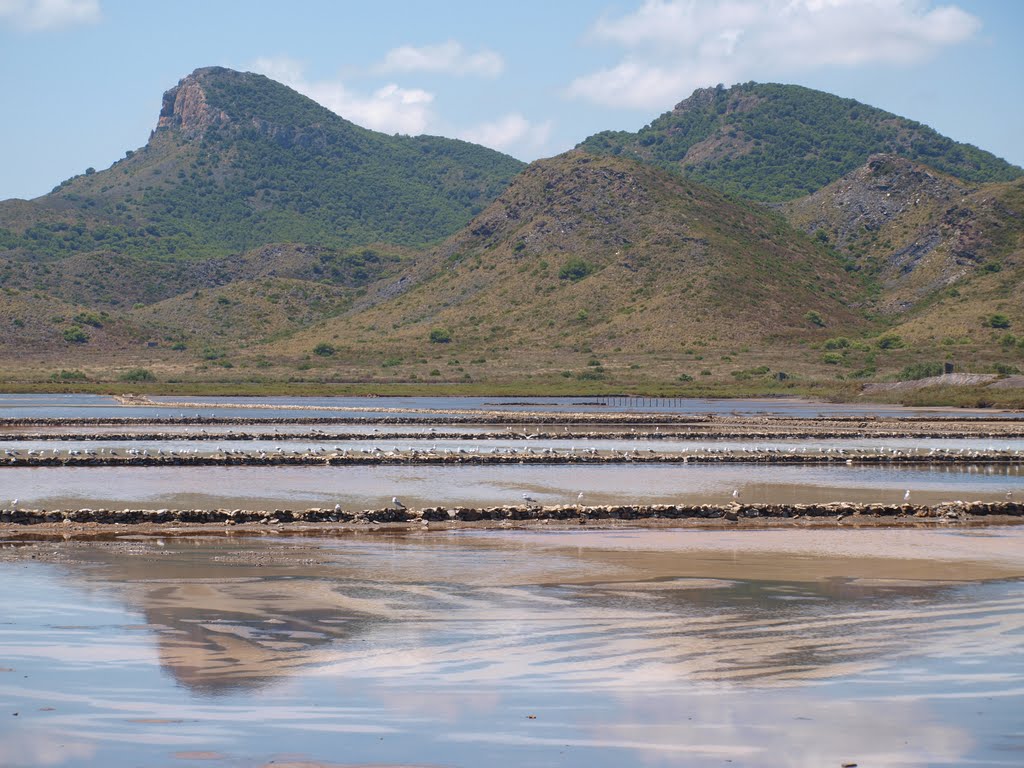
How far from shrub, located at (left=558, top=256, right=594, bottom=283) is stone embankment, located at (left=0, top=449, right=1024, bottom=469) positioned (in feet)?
303

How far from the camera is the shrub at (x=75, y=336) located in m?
137

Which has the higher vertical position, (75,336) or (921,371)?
(75,336)

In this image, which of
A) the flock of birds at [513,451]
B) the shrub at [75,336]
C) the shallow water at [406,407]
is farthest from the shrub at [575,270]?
the flock of birds at [513,451]

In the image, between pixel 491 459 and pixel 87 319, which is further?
pixel 87 319

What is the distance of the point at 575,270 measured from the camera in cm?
13912

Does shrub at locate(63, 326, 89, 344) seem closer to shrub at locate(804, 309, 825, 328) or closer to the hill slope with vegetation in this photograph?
the hill slope with vegetation

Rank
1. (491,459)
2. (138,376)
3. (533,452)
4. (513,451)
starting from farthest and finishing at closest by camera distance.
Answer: (138,376) → (513,451) → (533,452) → (491,459)

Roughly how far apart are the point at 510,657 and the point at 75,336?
428 ft

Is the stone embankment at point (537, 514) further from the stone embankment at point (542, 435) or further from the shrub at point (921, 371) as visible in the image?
the shrub at point (921, 371)

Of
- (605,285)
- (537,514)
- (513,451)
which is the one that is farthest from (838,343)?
(537,514)

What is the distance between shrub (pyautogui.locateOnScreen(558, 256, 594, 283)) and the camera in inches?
5453

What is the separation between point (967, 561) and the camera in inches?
868

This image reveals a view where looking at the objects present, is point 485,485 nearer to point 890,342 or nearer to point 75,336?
point 890,342

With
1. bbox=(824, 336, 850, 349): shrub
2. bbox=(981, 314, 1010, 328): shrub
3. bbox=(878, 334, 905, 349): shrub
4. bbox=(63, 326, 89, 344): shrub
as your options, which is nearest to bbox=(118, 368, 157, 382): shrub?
bbox=(63, 326, 89, 344): shrub
